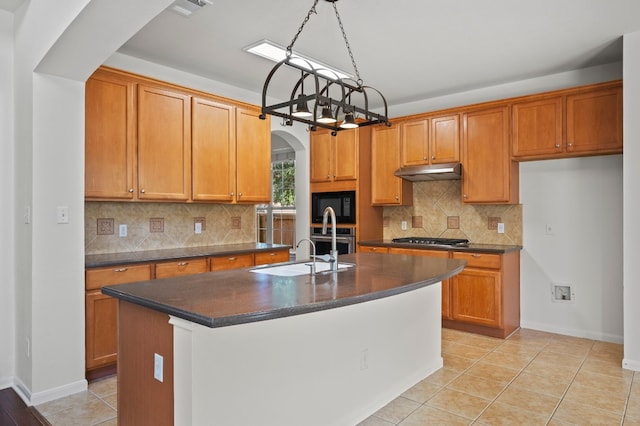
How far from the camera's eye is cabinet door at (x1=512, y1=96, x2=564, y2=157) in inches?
157

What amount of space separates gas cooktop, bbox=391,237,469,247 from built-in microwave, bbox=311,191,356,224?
2.21ft

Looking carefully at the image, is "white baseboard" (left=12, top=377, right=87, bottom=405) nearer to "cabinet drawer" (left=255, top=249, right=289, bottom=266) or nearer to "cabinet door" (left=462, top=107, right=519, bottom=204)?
"cabinet drawer" (left=255, top=249, right=289, bottom=266)

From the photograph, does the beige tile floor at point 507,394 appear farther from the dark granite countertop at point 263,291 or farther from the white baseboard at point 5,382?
the dark granite countertop at point 263,291

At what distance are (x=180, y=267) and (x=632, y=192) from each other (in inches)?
144

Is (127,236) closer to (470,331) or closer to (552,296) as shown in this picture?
(470,331)

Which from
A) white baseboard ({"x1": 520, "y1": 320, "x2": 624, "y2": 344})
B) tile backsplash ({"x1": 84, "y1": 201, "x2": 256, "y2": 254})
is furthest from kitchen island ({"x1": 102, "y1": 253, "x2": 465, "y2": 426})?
white baseboard ({"x1": 520, "y1": 320, "x2": 624, "y2": 344})

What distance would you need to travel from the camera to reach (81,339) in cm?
294

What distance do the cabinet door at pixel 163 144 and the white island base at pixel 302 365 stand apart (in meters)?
2.22

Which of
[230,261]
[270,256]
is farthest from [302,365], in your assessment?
[270,256]

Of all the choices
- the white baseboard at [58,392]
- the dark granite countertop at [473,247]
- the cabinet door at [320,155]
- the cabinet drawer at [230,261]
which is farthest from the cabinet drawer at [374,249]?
the white baseboard at [58,392]

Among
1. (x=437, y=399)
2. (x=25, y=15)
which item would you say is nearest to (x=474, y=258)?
(x=437, y=399)

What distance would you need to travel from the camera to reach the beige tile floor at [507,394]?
2537 mm

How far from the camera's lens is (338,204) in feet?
17.4

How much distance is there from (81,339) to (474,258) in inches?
137
